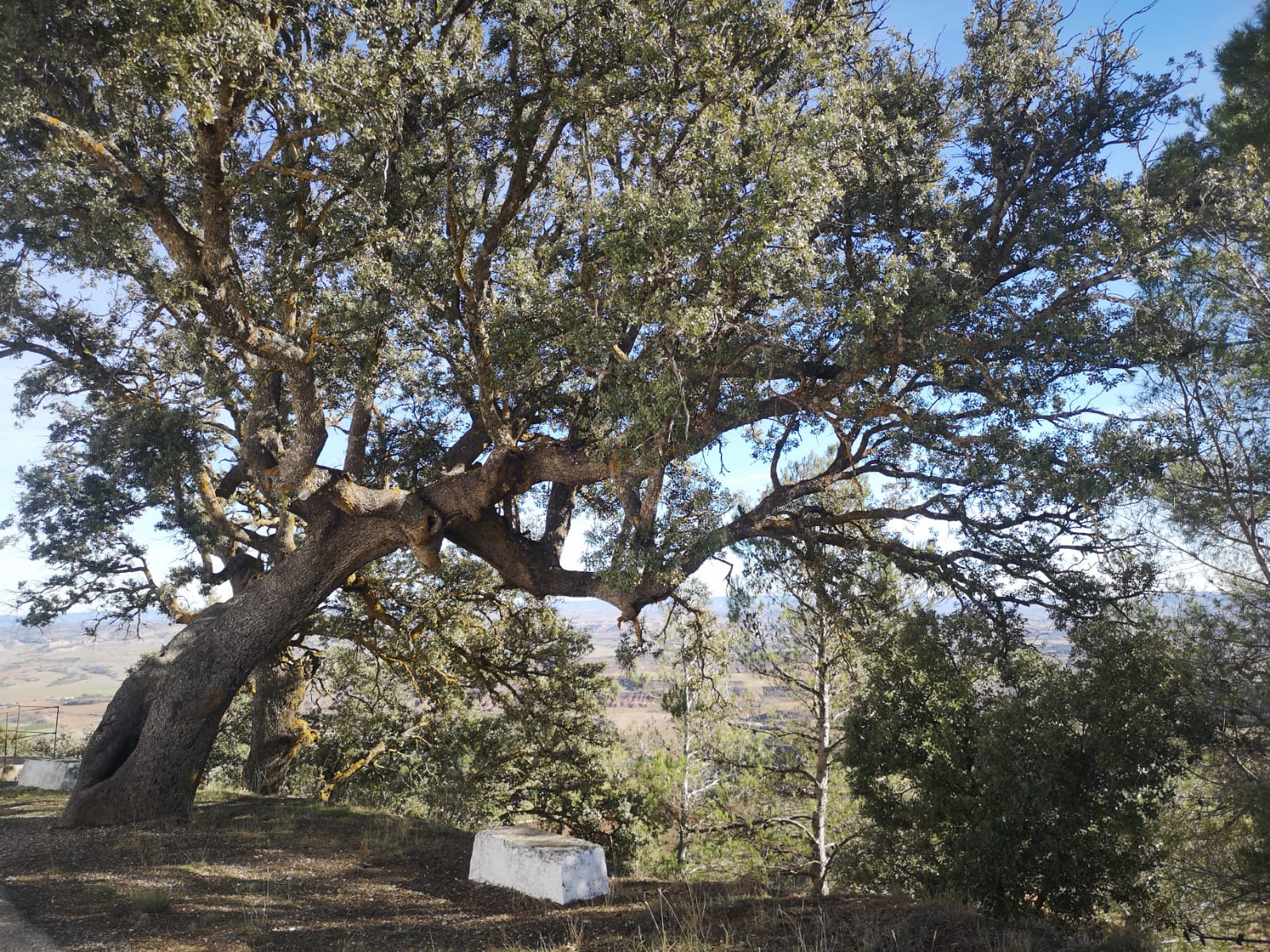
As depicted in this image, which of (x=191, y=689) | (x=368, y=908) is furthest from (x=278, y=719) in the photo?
(x=368, y=908)

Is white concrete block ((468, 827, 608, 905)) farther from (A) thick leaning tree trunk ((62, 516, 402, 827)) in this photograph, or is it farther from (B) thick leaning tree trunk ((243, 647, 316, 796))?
(B) thick leaning tree trunk ((243, 647, 316, 796))

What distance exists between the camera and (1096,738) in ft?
21.3

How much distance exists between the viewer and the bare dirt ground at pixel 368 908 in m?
5.33

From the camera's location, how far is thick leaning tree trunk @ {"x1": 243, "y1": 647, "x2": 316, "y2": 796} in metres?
13.1

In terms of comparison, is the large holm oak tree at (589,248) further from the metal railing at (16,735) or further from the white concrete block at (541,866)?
the metal railing at (16,735)

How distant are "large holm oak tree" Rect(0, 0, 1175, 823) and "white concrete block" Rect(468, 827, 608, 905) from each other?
2.67 meters

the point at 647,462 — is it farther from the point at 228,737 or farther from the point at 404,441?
the point at 228,737

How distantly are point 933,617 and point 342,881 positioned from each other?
6.70 meters

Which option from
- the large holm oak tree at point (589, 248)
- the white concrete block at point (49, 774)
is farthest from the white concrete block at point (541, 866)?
the white concrete block at point (49, 774)

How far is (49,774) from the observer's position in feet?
42.9

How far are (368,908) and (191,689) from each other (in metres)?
4.73

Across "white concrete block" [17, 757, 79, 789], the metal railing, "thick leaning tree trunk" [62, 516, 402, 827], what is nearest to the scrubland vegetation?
"thick leaning tree trunk" [62, 516, 402, 827]

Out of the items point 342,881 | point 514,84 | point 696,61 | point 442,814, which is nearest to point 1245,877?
point 342,881

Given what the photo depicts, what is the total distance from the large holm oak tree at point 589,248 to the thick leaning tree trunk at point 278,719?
3.31 metres
